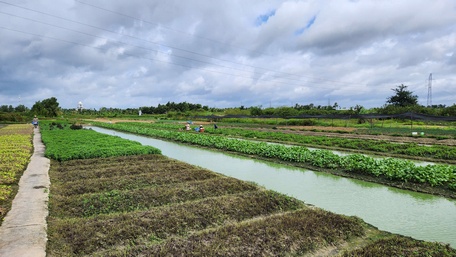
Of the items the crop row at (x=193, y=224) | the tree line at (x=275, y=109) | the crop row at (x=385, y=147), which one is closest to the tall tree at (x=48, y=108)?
the tree line at (x=275, y=109)

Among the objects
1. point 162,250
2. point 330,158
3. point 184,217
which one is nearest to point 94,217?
point 184,217

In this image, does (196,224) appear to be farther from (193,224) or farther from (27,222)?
(27,222)

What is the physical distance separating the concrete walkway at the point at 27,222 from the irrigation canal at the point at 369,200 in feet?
21.3

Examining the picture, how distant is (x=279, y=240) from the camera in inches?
225

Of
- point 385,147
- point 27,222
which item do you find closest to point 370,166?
point 385,147

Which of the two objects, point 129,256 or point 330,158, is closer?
point 129,256

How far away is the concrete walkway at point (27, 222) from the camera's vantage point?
17.7 feet

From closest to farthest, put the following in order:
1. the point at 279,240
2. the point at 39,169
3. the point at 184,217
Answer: the point at 279,240 < the point at 184,217 < the point at 39,169

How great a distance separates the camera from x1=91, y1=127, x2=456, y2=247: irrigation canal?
22.5 feet

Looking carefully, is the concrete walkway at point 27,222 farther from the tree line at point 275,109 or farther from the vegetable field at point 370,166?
the tree line at point 275,109

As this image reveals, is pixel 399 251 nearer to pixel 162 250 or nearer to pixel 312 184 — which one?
pixel 162 250

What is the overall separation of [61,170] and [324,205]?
10461 millimetres

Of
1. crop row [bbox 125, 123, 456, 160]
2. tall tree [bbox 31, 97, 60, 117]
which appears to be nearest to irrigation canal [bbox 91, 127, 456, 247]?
crop row [bbox 125, 123, 456, 160]

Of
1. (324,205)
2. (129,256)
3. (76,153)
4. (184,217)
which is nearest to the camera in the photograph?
(129,256)
